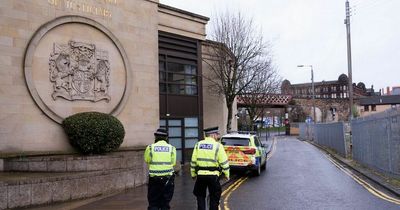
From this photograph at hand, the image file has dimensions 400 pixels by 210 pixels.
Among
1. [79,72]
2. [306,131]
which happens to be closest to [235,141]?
[79,72]

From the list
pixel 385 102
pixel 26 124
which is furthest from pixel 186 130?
pixel 385 102

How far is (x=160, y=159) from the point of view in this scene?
8336mm

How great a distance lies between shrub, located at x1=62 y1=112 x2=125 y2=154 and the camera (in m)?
14.8

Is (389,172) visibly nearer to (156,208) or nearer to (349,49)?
(156,208)

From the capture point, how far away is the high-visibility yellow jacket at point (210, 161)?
332 inches

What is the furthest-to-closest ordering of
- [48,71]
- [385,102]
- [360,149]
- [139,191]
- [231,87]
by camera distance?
[385,102] < [231,87] < [360,149] < [48,71] < [139,191]

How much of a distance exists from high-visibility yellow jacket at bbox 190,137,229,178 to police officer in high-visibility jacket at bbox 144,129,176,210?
0.48 metres

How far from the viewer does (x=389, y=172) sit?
15523mm

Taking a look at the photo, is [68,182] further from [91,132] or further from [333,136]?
[333,136]

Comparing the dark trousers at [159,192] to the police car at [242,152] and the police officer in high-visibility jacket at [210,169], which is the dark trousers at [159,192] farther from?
the police car at [242,152]

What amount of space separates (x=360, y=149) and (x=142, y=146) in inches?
401

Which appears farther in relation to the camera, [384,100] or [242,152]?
[384,100]

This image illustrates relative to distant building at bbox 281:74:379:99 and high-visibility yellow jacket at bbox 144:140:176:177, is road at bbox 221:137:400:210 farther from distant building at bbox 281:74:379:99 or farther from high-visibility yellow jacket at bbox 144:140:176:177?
distant building at bbox 281:74:379:99

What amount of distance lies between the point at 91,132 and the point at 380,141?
1002 cm
